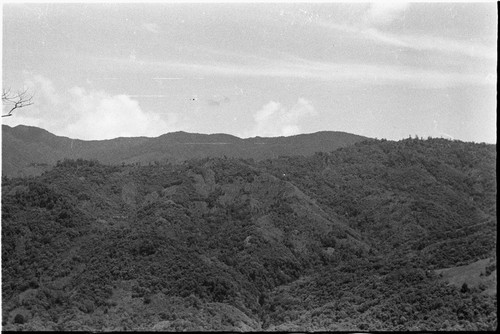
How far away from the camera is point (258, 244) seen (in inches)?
623

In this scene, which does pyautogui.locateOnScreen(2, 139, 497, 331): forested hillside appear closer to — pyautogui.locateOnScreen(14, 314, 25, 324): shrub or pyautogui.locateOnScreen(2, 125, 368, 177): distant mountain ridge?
pyautogui.locateOnScreen(14, 314, 25, 324): shrub

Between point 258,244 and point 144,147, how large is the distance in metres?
6.04

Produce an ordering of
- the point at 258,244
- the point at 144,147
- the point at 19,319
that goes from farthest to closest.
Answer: the point at 144,147 → the point at 258,244 → the point at 19,319

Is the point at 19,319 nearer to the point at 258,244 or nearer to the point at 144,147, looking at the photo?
the point at 258,244

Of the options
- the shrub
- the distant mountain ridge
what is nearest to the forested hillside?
the shrub

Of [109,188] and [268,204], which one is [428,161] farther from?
[109,188]

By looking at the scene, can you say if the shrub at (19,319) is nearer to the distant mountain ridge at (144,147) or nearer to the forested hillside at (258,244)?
the forested hillside at (258,244)

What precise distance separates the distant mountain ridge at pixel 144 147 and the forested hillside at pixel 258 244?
413mm

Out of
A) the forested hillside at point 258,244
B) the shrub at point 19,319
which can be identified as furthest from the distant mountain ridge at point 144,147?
the shrub at point 19,319

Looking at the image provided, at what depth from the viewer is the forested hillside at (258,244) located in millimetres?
11680

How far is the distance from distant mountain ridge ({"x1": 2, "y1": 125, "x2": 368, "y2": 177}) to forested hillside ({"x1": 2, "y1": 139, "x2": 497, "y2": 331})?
1.36 feet

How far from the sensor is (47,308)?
1161 cm

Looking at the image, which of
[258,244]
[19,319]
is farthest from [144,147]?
[19,319]

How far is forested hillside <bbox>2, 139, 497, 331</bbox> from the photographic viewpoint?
11.7 metres
